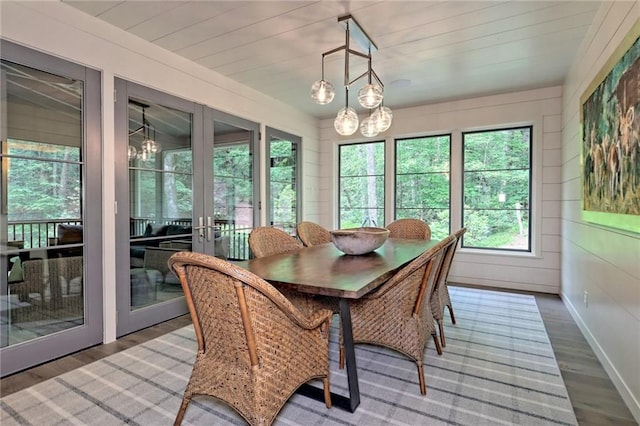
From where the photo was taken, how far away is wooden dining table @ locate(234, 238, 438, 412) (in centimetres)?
161

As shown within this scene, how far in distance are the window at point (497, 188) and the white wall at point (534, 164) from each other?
0.13 meters

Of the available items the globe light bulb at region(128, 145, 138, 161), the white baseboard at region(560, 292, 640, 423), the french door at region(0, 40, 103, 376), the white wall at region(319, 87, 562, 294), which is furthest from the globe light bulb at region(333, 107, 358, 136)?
the white wall at region(319, 87, 562, 294)

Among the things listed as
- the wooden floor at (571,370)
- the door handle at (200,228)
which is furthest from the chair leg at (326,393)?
the door handle at (200,228)

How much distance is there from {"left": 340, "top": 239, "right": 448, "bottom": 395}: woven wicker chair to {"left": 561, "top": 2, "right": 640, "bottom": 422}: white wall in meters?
1.07

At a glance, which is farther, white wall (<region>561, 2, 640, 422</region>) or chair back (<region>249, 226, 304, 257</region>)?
chair back (<region>249, 226, 304, 257</region>)

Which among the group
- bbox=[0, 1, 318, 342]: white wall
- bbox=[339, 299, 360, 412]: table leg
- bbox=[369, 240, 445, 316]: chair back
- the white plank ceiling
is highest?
the white plank ceiling

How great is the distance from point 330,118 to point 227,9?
3.24 metres

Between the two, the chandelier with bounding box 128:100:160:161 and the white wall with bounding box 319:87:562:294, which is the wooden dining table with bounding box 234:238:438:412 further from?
the white wall with bounding box 319:87:562:294

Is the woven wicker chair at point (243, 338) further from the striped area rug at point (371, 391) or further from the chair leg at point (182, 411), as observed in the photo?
the striped area rug at point (371, 391)

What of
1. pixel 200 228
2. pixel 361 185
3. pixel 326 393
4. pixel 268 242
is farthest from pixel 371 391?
pixel 361 185

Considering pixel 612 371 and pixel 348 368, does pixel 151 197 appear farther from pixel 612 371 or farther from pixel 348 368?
pixel 612 371

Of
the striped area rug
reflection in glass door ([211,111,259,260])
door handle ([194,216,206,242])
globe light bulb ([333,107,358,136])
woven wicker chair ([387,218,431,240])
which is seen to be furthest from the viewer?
reflection in glass door ([211,111,259,260])

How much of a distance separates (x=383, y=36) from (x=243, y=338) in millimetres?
2631

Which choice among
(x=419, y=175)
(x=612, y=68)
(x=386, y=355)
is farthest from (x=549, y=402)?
(x=419, y=175)
